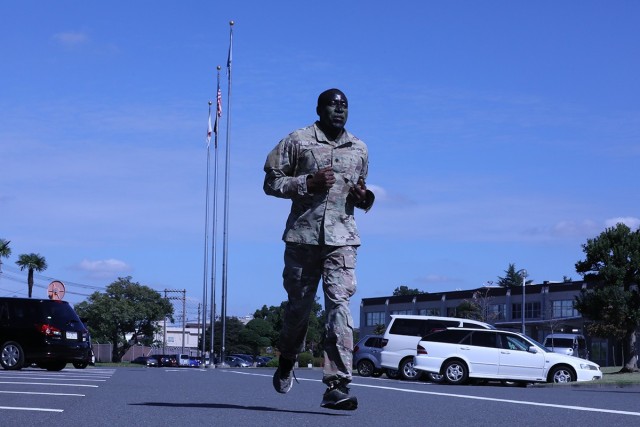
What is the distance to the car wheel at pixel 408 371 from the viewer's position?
94.0 ft

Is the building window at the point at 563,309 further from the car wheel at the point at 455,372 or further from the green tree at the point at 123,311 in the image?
the car wheel at the point at 455,372

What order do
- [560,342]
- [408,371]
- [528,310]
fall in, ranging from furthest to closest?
[528,310] → [560,342] → [408,371]

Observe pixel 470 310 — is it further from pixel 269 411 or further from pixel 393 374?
pixel 269 411

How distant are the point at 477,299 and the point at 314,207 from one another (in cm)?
8407

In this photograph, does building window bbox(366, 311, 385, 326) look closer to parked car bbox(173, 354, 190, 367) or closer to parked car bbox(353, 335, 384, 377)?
parked car bbox(173, 354, 190, 367)

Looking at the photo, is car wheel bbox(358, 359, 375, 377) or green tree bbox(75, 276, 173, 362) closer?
car wheel bbox(358, 359, 375, 377)

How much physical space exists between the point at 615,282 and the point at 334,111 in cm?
4211

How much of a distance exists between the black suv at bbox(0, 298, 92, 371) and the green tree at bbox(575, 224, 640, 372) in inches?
1225

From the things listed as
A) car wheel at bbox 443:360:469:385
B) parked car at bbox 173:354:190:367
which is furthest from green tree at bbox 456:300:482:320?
car wheel at bbox 443:360:469:385

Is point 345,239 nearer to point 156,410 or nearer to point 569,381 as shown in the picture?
point 156,410

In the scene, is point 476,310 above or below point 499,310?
below

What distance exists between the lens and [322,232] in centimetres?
735

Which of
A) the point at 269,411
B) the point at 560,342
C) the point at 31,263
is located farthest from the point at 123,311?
the point at 269,411

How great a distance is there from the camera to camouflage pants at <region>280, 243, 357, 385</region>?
24.0 ft
